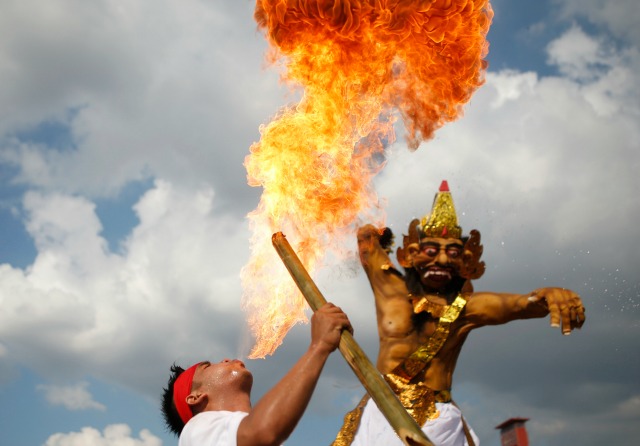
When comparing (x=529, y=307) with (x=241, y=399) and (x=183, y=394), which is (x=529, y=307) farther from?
(x=183, y=394)

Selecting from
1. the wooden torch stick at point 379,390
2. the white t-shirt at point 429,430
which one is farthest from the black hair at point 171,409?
the white t-shirt at point 429,430

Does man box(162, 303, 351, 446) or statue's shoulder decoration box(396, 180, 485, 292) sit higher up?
statue's shoulder decoration box(396, 180, 485, 292)

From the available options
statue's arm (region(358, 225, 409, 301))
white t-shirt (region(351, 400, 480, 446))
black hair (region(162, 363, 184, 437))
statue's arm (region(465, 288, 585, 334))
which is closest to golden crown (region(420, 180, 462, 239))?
statue's arm (region(358, 225, 409, 301))

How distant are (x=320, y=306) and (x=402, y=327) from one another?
9.04 ft

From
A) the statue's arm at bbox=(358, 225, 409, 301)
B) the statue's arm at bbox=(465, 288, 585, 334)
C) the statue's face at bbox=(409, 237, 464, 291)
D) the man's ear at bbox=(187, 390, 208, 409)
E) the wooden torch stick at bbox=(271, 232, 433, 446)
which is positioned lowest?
the wooden torch stick at bbox=(271, 232, 433, 446)

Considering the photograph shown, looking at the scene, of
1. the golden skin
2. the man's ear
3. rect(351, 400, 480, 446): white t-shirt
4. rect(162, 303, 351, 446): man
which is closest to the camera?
rect(162, 303, 351, 446): man

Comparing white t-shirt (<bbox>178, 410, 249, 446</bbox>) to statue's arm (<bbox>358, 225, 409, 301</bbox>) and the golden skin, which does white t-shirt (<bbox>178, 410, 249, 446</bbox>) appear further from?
statue's arm (<bbox>358, 225, 409, 301</bbox>)

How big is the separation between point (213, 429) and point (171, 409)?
32.9 inches

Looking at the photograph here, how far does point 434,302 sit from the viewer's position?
611 cm

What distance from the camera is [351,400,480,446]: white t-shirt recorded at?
18.2 feet

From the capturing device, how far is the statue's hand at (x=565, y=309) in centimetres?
510

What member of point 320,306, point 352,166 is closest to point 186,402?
point 320,306

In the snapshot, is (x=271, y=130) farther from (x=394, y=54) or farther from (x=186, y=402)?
(x=186, y=402)

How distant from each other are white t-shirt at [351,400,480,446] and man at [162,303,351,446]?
2.22 meters
